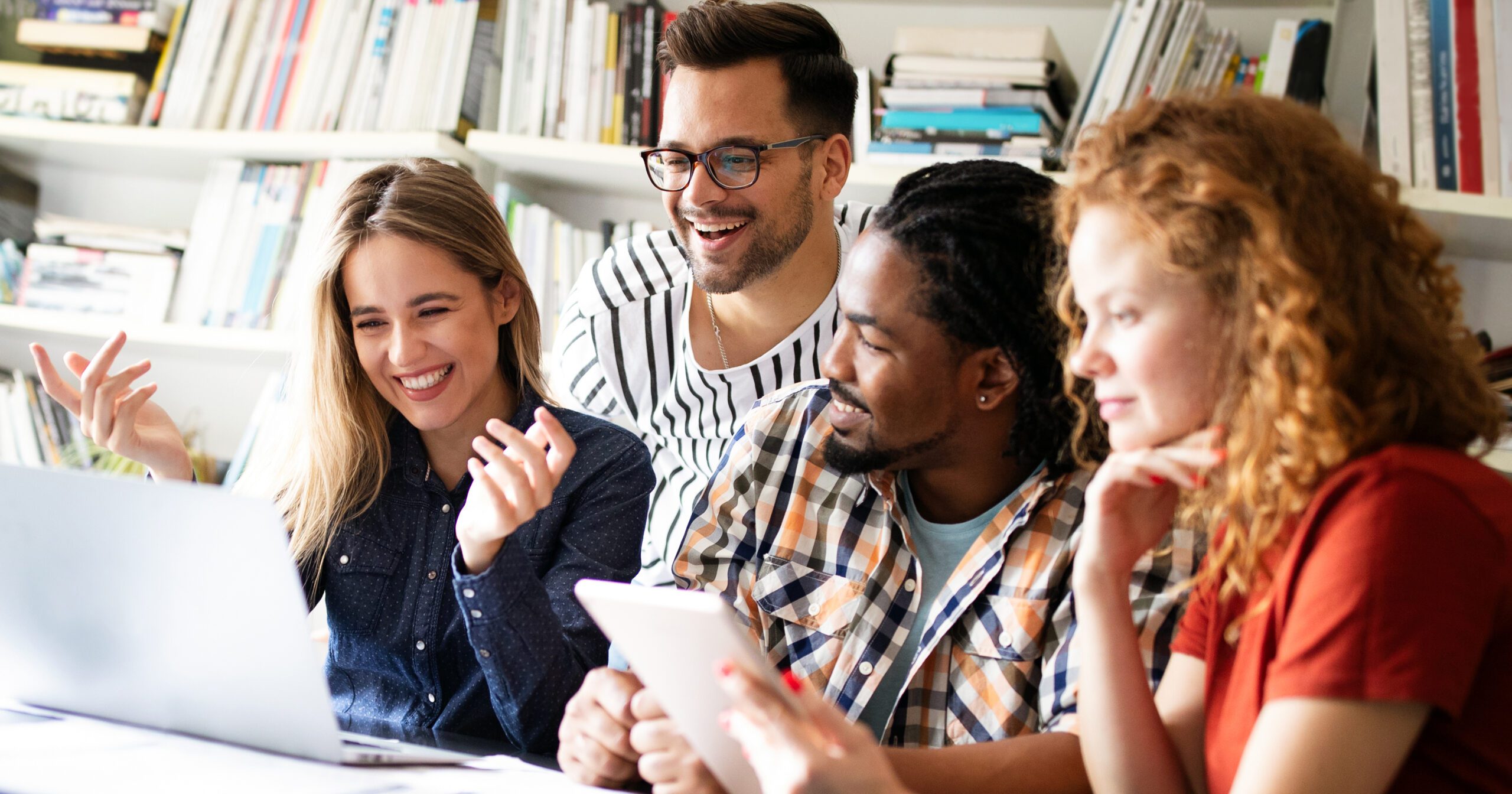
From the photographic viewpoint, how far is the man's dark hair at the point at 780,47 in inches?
67.0

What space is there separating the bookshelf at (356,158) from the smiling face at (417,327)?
0.78 meters

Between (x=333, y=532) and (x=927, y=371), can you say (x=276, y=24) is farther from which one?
(x=927, y=371)

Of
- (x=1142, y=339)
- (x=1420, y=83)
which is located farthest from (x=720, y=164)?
(x=1420, y=83)

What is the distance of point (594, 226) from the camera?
2.44m

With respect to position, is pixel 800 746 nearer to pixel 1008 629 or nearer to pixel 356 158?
pixel 1008 629

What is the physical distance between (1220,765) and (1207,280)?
0.37 meters

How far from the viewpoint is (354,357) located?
1479mm

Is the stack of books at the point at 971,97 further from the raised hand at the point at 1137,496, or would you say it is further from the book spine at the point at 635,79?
the raised hand at the point at 1137,496

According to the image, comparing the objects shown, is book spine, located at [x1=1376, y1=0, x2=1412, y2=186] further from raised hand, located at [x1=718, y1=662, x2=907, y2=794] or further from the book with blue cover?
raised hand, located at [x1=718, y1=662, x2=907, y2=794]

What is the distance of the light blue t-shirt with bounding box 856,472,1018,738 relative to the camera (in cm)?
112

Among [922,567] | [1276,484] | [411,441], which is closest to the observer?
[1276,484]

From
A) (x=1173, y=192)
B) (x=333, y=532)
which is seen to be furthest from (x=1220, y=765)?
(x=333, y=532)

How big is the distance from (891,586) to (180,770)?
0.67 metres

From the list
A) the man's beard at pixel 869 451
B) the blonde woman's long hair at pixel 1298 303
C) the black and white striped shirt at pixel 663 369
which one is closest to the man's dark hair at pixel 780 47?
the black and white striped shirt at pixel 663 369
